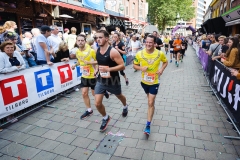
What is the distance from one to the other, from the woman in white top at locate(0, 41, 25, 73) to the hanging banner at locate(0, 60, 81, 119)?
0.42ft

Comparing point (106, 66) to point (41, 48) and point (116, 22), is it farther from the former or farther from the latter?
point (116, 22)

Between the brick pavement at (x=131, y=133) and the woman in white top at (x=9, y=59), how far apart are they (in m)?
1.28

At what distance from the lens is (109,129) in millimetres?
3658

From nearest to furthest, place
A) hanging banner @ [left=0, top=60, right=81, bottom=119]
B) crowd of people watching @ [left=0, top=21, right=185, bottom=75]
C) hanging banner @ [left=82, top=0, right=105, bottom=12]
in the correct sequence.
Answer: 1. hanging banner @ [left=0, top=60, right=81, bottom=119]
2. crowd of people watching @ [left=0, top=21, right=185, bottom=75]
3. hanging banner @ [left=82, top=0, right=105, bottom=12]

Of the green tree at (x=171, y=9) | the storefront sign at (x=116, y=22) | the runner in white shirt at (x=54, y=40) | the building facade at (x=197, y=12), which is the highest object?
the building facade at (x=197, y=12)

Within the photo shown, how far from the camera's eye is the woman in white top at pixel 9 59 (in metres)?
3.85

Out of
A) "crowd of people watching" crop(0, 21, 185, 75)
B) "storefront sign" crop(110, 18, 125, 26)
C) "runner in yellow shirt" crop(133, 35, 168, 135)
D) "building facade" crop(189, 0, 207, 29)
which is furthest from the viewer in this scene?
"building facade" crop(189, 0, 207, 29)

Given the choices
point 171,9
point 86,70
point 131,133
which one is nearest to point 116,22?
point 86,70

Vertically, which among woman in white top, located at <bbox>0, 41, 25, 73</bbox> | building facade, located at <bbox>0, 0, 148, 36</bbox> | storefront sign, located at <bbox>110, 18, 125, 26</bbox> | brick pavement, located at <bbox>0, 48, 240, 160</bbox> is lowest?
brick pavement, located at <bbox>0, 48, 240, 160</bbox>

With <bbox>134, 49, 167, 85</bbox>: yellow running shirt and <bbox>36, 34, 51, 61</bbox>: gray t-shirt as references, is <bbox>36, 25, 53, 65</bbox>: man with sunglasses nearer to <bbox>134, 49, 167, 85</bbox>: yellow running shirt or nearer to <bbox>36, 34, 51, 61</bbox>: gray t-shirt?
<bbox>36, 34, 51, 61</bbox>: gray t-shirt

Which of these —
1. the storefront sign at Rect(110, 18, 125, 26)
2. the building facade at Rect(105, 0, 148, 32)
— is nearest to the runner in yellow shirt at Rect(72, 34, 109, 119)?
the building facade at Rect(105, 0, 148, 32)

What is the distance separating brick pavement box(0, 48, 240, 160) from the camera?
289 centimetres

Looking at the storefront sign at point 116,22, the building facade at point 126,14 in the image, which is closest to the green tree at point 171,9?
the building facade at point 126,14

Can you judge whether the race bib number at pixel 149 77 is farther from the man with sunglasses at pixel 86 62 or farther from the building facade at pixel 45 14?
the building facade at pixel 45 14
